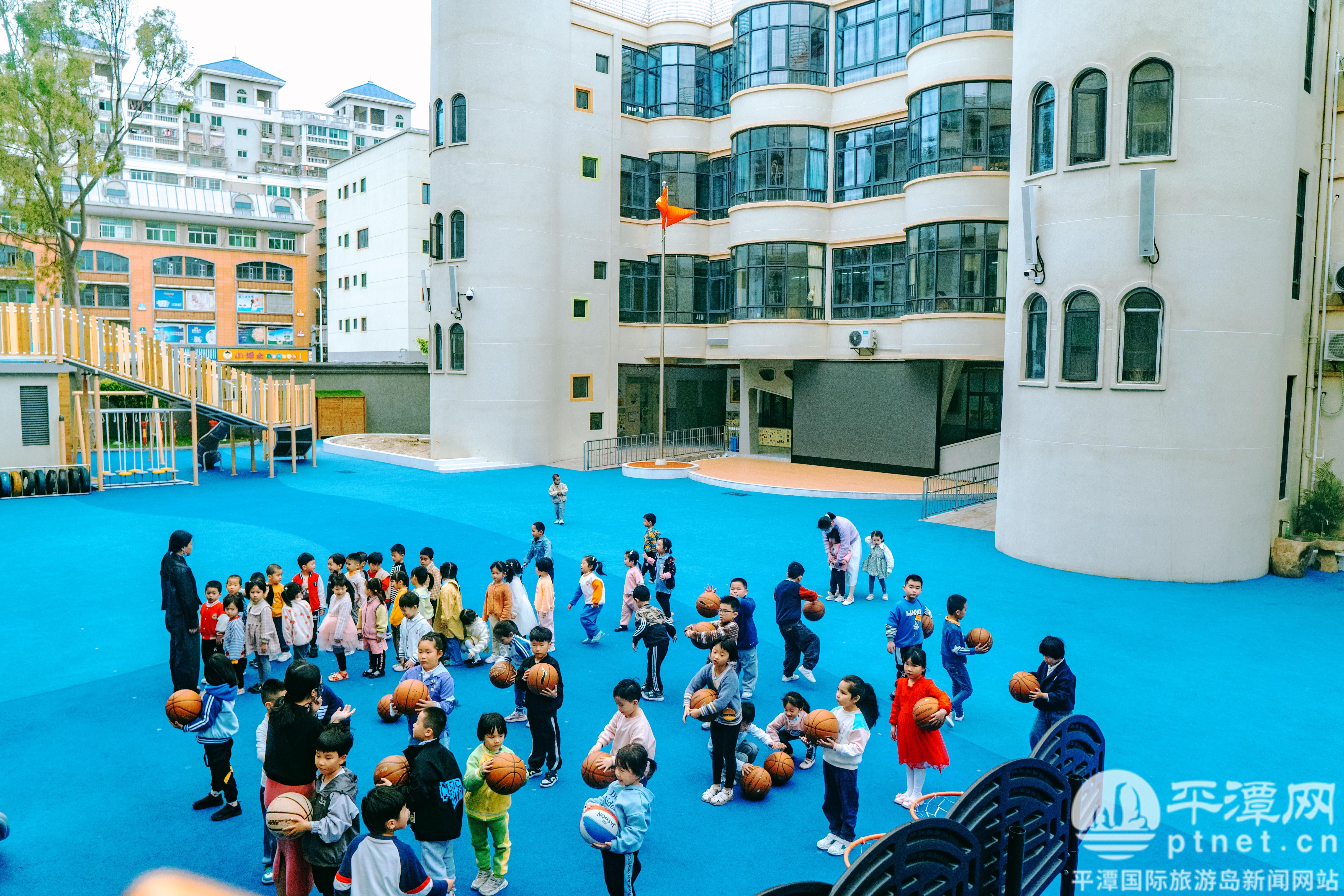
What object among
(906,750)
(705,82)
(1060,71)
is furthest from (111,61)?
(906,750)

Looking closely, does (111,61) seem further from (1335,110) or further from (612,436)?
(1335,110)

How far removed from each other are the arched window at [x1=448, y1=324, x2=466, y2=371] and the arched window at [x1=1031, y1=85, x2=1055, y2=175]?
2130 cm

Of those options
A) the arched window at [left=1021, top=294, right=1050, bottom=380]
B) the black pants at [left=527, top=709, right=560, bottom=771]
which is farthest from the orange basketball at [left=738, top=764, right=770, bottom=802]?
the arched window at [left=1021, top=294, right=1050, bottom=380]

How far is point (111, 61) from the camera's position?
3131cm

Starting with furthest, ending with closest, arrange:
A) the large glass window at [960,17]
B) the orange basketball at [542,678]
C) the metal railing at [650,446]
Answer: the metal railing at [650,446] → the large glass window at [960,17] → the orange basketball at [542,678]

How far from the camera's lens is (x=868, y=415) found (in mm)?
32125

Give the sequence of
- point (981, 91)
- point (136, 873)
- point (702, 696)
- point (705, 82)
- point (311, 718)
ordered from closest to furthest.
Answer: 1. point (311, 718)
2. point (136, 873)
3. point (702, 696)
4. point (981, 91)
5. point (705, 82)

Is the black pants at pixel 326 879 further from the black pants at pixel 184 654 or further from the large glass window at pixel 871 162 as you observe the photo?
the large glass window at pixel 871 162

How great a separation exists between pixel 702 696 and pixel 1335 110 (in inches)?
759

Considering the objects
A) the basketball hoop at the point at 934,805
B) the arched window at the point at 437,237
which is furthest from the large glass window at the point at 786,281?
the basketball hoop at the point at 934,805

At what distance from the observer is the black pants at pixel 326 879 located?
229 inches

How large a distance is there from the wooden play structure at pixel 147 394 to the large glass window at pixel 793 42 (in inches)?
795

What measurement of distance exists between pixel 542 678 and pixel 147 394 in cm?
2359

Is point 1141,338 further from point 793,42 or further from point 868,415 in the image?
point 793,42
